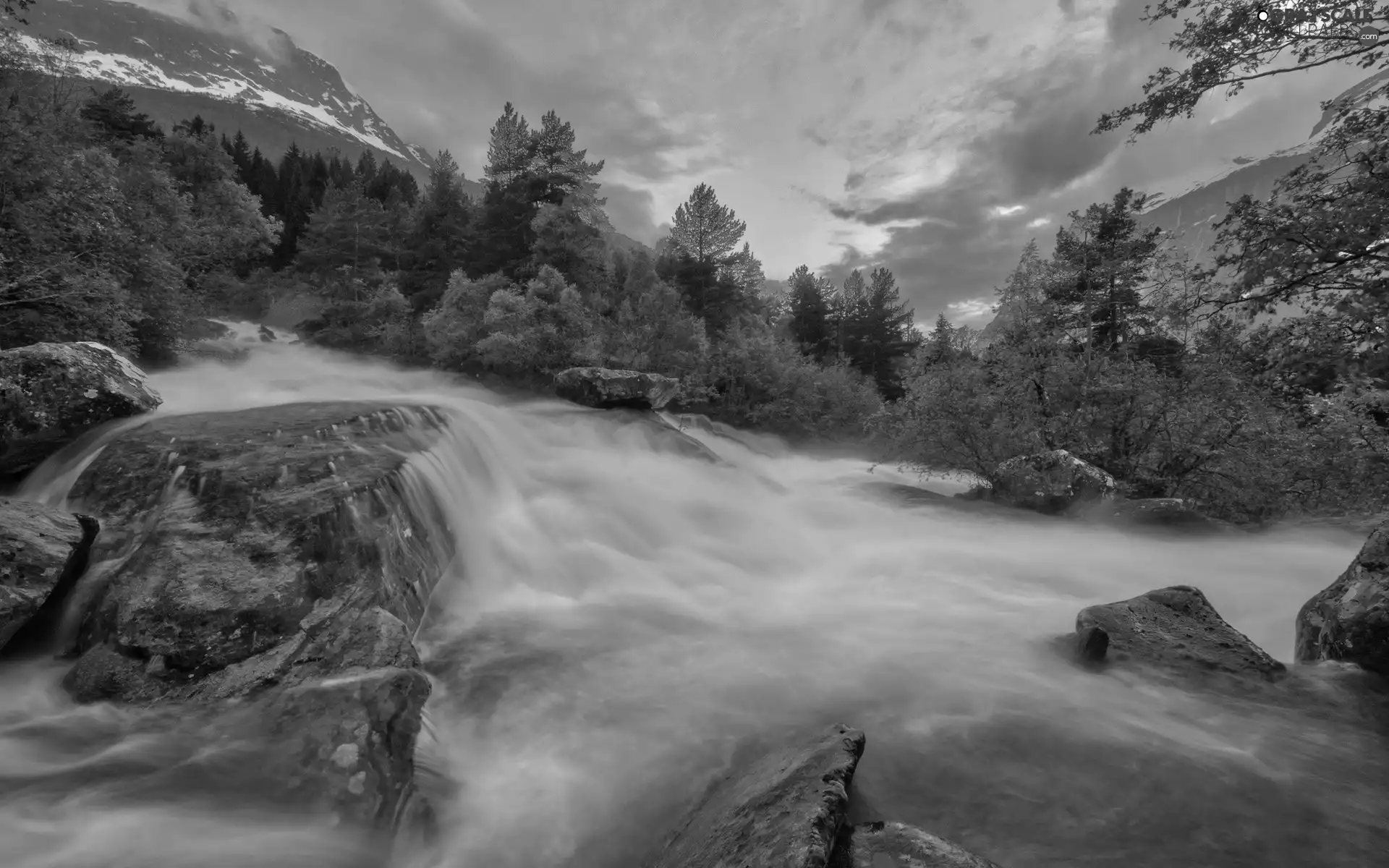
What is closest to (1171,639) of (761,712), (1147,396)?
(761,712)

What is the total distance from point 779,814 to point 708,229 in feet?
127

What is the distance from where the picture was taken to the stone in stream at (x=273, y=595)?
13.1 feet

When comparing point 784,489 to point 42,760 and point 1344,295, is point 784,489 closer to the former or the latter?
point 1344,295

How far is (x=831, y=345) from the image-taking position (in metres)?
46.9

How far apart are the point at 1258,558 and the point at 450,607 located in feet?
45.9

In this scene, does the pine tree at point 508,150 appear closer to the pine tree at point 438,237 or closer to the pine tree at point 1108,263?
the pine tree at point 438,237

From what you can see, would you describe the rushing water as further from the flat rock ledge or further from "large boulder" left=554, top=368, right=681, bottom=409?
"large boulder" left=554, top=368, right=681, bottom=409

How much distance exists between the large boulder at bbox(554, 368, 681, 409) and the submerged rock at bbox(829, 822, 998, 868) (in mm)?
17431

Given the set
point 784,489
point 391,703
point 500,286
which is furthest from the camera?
point 500,286

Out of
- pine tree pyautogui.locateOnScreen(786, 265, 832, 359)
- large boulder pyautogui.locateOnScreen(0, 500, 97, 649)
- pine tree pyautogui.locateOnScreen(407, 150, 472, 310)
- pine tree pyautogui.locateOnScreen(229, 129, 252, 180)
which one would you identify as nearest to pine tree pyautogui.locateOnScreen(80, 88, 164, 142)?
pine tree pyautogui.locateOnScreen(407, 150, 472, 310)

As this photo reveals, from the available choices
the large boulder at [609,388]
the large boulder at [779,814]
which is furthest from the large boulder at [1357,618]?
the large boulder at [609,388]

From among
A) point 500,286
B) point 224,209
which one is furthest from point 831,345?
point 224,209

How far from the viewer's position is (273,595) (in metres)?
5.47

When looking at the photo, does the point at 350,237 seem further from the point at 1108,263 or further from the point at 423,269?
the point at 1108,263
